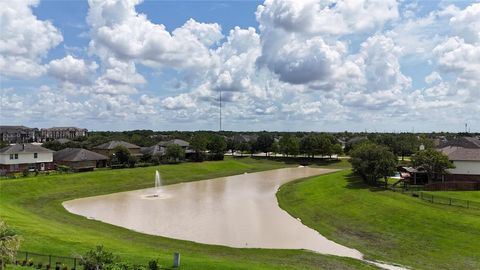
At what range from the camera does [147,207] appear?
47.3 metres

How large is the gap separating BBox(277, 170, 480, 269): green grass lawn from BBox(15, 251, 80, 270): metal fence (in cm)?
1894

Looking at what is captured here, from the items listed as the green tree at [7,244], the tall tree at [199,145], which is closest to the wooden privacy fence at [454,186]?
the green tree at [7,244]

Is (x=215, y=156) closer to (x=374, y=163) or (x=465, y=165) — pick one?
(x=374, y=163)

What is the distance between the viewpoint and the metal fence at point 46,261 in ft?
65.8

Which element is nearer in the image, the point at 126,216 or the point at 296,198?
the point at 126,216

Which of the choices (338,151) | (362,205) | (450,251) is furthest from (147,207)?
(338,151)

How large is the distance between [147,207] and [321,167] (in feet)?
200

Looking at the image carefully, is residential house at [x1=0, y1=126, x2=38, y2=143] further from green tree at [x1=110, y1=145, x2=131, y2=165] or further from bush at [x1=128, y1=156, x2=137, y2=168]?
bush at [x1=128, y1=156, x2=137, y2=168]

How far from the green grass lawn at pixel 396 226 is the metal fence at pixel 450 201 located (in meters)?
1.10

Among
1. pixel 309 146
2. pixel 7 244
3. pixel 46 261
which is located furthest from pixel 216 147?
pixel 7 244

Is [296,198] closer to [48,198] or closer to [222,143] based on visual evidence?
[48,198]

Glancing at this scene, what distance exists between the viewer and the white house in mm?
67062

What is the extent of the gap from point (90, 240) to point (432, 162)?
38.6 meters

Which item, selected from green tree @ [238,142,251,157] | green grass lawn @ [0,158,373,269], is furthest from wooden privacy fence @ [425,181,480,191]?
green tree @ [238,142,251,157]
